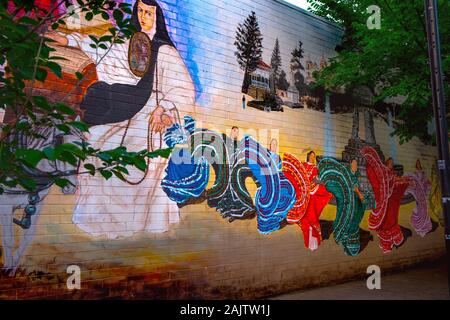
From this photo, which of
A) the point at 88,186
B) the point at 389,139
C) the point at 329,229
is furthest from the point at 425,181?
the point at 88,186

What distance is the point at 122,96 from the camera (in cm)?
659

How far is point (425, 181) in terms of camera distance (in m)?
12.8

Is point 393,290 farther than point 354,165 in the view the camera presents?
No

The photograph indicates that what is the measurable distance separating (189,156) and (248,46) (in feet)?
8.87

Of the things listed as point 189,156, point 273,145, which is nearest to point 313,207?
point 273,145

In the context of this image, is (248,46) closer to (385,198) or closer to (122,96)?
(122,96)

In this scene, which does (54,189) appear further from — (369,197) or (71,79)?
(369,197)

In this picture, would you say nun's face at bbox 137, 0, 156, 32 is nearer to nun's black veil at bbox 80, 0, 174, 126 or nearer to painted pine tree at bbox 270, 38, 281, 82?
nun's black veil at bbox 80, 0, 174, 126

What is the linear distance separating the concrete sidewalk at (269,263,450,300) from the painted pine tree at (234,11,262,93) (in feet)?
13.6

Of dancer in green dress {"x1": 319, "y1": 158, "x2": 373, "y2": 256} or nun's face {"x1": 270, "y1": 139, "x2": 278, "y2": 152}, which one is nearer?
nun's face {"x1": 270, "y1": 139, "x2": 278, "y2": 152}

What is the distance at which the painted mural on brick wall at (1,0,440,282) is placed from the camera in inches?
242

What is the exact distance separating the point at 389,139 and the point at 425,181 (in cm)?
219

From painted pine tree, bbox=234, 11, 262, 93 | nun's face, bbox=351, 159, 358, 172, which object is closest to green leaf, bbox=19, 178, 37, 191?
painted pine tree, bbox=234, 11, 262, 93

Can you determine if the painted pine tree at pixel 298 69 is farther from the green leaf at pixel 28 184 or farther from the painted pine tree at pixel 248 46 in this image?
the green leaf at pixel 28 184
